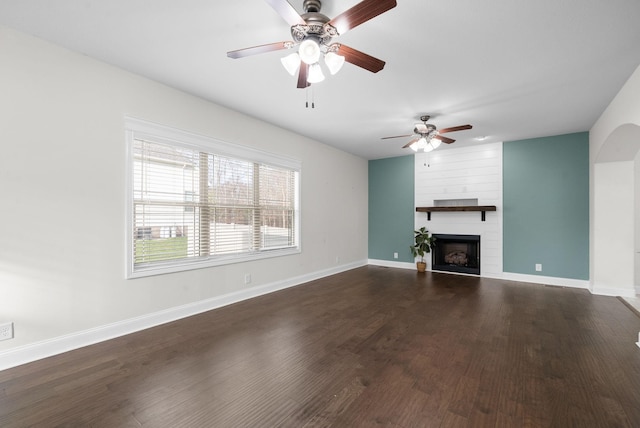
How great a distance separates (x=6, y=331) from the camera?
2234 millimetres

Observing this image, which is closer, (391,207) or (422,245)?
(422,245)

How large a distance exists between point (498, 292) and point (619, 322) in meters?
1.43

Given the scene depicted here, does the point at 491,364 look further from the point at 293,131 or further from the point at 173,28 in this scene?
the point at 293,131

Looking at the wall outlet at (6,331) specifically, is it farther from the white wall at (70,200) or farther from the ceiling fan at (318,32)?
the ceiling fan at (318,32)

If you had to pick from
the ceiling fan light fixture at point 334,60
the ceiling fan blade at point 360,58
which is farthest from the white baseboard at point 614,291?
the ceiling fan light fixture at point 334,60

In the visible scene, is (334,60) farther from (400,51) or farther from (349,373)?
(349,373)

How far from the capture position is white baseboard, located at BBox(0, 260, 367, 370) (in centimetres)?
229

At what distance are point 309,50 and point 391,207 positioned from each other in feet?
17.6

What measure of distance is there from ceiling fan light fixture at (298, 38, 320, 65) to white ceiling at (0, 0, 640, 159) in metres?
0.30

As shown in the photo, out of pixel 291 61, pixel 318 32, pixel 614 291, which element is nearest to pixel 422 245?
pixel 614 291

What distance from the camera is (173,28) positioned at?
225 cm

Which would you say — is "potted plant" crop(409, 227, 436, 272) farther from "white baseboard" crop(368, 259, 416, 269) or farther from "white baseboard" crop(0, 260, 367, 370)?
"white baseboard" crop(0, 260, 367, 370)

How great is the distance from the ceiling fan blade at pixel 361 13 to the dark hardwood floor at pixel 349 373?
2388mm

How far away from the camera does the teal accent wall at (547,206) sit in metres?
4.91
